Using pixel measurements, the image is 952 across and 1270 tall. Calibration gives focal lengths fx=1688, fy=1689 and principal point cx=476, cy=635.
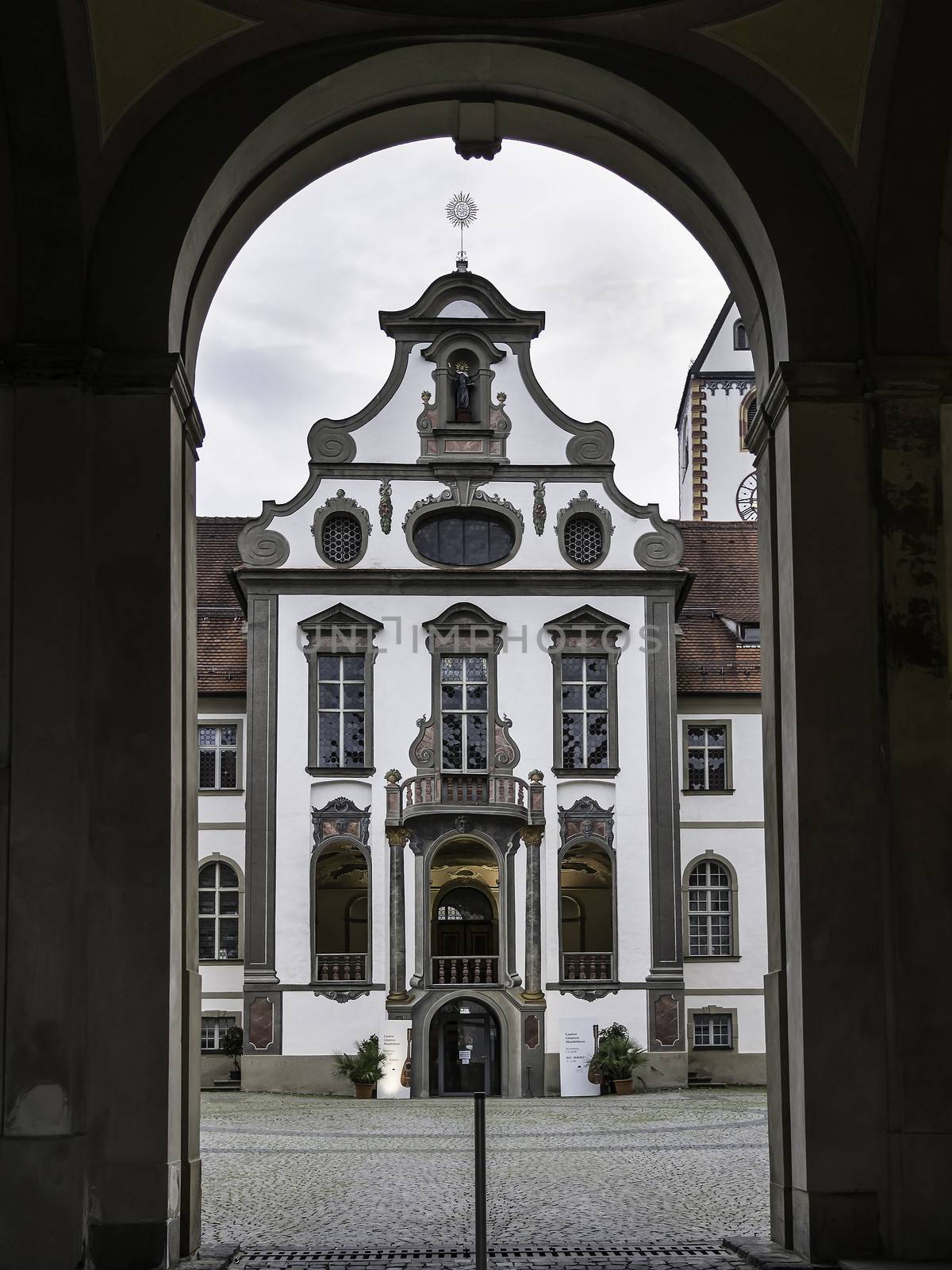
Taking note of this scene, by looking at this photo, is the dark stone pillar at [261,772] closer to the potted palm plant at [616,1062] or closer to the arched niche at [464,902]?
the arched niche at [464,902]

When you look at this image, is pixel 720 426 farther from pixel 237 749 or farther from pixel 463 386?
pixel 237 749

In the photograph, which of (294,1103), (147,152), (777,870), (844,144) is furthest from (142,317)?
(294,1103)

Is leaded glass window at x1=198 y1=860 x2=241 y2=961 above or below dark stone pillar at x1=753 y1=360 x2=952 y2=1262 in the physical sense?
below

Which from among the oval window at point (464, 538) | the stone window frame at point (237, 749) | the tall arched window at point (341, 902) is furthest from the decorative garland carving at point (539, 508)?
the tall arched window at point (341, 902)

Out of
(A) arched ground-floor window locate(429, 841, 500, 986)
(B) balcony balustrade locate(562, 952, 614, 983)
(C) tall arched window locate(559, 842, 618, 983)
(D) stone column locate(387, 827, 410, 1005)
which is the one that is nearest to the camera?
(D) stone column locate(387, 827, 410, 1005)

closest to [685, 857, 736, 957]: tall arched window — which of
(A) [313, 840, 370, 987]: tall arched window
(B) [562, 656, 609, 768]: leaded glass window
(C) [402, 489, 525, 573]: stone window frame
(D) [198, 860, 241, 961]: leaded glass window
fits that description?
(B) [562, 656, 609, 768]: leaded glass window

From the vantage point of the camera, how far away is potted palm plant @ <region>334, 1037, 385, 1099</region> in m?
25.5

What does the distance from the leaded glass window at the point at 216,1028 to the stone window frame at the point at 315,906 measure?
204 cm

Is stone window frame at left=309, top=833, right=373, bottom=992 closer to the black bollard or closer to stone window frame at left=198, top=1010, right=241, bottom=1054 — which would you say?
stone window frame at left=198, top=1010, right=241, bottom=1054

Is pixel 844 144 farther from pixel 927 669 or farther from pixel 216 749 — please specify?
pixel 216 749

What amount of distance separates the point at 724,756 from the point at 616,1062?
5.59m

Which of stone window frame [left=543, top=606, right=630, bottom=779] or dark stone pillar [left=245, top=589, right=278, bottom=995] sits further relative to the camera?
stone window frame [left=543, top=606, right=630, bottom=779]

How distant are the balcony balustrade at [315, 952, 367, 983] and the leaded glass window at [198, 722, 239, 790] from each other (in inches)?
133

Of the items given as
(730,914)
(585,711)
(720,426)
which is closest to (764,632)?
(585,711)
